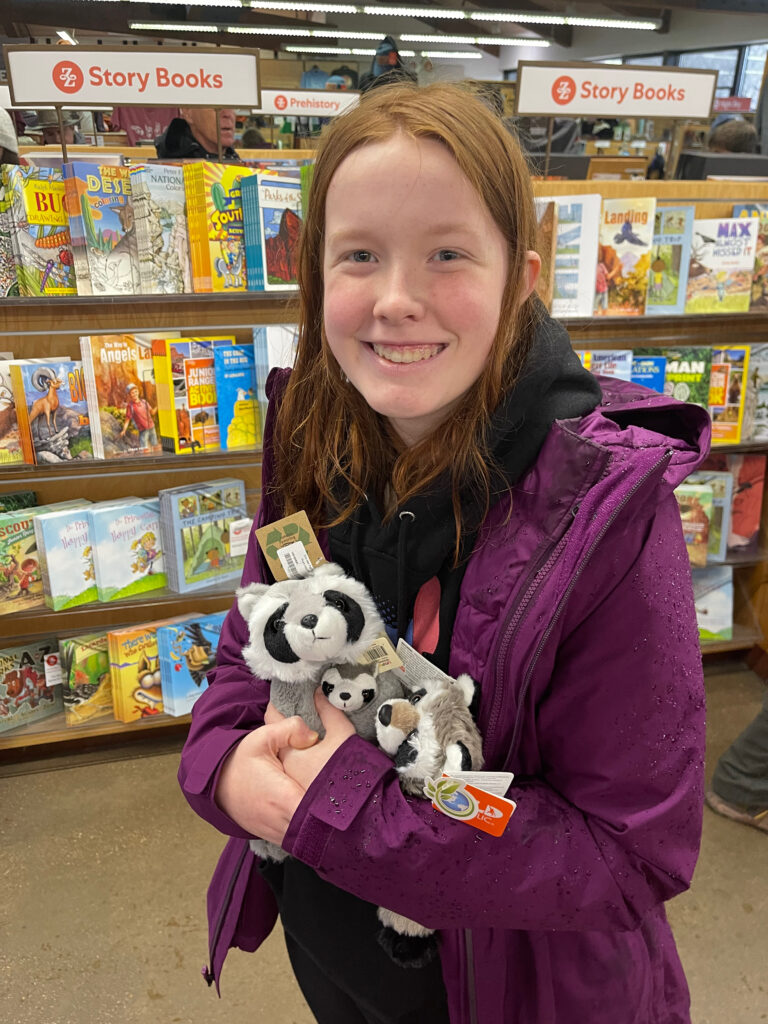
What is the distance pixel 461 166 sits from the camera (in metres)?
0.85

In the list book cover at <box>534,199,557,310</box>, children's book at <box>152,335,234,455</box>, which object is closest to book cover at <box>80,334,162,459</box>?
children's book at <box>152,335,234,455</box>

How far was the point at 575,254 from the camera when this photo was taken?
266 centimetres

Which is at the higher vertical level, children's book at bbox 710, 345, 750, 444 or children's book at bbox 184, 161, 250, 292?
children's book at bbox 184, 161, 250, 292

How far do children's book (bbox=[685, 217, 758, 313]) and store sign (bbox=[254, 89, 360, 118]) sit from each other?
3.40 metres

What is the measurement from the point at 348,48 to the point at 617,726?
13.5 m

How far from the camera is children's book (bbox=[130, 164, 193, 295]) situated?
229 centimetres

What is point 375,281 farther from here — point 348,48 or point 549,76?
point 348,48

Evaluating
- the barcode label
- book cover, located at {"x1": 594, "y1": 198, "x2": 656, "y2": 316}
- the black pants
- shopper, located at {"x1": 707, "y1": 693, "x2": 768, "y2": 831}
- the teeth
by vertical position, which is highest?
book cover, located at {"x1": 594, "y1": 198, "x2": 656, "y2": 316}

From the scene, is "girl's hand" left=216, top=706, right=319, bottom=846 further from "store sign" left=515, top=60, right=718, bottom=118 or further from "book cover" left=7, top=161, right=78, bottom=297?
"store sign" left=515, top=60, right=718, bottom=118

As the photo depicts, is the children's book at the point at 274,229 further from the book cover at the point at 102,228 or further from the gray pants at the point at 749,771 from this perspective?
the gray pants at the point at 749,771

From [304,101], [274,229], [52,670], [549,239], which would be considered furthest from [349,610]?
[304,101]

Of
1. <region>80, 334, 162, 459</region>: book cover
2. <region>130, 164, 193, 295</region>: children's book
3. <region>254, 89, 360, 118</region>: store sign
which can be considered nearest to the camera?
<region>130, 164, 193, 295</region>: children's book

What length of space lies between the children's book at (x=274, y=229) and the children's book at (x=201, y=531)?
743 millimetres

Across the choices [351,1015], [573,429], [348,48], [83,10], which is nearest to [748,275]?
[573,429]
